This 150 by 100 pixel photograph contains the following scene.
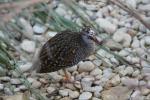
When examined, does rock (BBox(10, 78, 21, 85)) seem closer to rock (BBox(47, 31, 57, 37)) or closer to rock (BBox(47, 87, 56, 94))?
rock (BBox(47, 87, 56, 94))

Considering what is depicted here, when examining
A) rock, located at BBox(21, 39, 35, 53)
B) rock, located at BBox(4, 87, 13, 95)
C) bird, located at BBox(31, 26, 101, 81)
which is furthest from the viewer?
rock, located at BBox(21, 39, 35, 53)

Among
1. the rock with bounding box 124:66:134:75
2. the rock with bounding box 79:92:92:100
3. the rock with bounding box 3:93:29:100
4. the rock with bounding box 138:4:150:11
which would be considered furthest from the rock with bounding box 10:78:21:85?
the rock with bounding box 138:4:150:11

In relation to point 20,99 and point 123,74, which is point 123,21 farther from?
point 20,99

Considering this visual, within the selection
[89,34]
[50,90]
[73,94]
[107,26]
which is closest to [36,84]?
[50,90]

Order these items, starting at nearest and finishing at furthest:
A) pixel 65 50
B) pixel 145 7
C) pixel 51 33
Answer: pixel 65 50 < pixel 51 33 < pixel 145 7

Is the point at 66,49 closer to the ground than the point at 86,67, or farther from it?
farther from it

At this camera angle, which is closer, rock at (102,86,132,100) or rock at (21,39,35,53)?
rock at (102,86,132,100)

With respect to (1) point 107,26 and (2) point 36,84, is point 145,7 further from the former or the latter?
(2) point 36,84

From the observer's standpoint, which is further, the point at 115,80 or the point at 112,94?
the point at 115,80

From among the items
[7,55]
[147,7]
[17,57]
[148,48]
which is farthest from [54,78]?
[147,7]

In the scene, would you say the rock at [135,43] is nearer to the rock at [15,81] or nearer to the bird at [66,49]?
the bird at [66,49]
